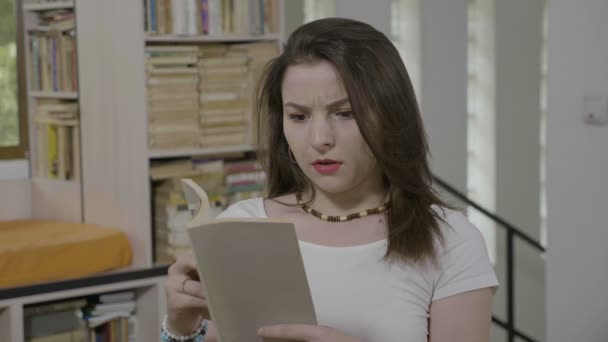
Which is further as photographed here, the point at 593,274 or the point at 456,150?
the point at 456,150

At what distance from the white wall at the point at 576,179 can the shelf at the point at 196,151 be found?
4.12ft

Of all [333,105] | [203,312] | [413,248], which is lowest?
[203,312]

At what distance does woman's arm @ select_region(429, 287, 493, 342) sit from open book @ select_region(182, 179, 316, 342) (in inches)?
8.0

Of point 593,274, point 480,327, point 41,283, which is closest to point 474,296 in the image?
point 480,327

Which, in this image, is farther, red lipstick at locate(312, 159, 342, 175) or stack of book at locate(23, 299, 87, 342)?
stack of book at locate(23, 299, 87, 342)

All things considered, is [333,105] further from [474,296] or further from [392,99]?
[474,296]

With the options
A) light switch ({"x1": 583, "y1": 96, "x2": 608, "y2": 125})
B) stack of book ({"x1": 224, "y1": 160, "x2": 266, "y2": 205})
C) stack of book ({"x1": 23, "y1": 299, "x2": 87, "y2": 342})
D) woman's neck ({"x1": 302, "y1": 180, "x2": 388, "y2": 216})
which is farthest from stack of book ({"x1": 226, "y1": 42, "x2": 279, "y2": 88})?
woman's neck ({"x1": 302, "y1": 180, "x2": 388, "y2": 216})

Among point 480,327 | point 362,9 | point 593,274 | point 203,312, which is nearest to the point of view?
point 480,327

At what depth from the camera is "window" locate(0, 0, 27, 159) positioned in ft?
13.1

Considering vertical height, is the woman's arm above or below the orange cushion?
above

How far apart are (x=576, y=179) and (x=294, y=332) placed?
87.3 inches

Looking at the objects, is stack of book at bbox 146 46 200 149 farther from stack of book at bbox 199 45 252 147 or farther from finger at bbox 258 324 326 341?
finger at bbox 258 324 326 341

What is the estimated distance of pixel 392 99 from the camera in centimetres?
128

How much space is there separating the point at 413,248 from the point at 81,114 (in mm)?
2632
